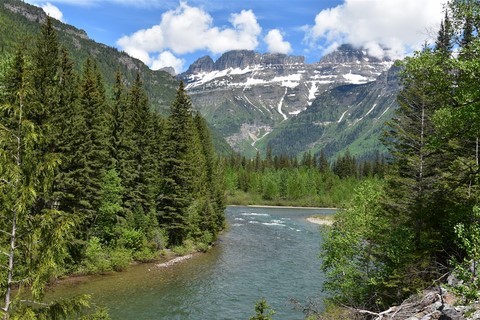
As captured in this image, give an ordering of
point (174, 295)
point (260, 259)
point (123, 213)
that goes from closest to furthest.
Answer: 1. point (174, 295)
2. point (123, 213)
3. point (260, 259)

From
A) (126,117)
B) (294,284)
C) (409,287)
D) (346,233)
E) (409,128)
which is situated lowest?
(294,284)

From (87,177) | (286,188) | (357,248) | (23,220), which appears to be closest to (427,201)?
(357,248)

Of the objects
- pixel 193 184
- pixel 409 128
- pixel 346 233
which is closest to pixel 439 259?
pixel 346 233

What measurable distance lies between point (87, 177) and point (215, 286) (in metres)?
16.6

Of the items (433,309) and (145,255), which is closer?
(433,309)

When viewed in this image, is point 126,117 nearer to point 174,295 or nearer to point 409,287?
point 174,295

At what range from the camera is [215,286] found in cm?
3916

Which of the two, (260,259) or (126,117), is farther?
(260,259)

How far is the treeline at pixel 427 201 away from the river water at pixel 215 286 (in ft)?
14.8

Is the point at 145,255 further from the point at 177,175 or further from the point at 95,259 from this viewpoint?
the point at 177,175

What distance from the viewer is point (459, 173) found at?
2064 centimetres

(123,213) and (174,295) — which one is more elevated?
(123,213)

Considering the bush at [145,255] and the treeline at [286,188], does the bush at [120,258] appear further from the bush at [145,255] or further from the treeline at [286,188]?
the treeline at [286,188]

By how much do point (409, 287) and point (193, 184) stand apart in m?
41.4
